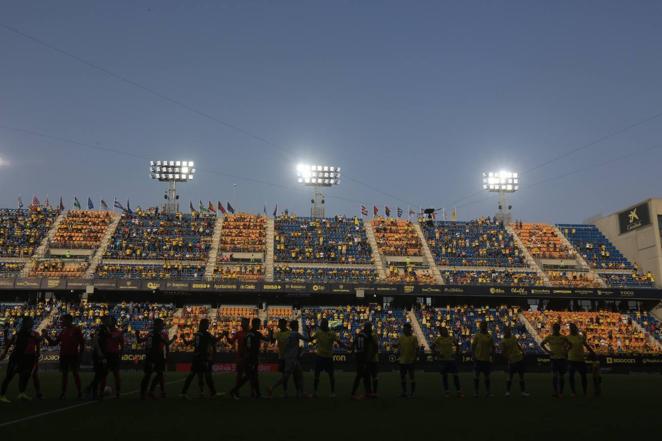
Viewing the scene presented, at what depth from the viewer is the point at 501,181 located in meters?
76.6

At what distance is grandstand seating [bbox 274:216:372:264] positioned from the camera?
2430 inches

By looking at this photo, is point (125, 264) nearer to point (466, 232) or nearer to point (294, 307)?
point (294, 307)

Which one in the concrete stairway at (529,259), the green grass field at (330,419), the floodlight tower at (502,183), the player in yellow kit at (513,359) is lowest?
the green grass field at (330,419)

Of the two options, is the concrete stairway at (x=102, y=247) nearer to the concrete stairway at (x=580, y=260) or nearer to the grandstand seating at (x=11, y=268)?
the grandstand seating at (x=11, y=268)

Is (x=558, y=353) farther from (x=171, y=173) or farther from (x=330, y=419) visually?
(x=171, y=173)

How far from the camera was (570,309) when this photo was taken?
58.9 meters

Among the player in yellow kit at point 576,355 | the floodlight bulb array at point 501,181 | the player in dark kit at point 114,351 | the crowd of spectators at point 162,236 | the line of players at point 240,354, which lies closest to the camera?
the line of players at point 240,354

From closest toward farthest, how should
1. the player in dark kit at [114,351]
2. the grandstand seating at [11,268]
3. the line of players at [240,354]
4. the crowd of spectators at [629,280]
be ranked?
the line of players at [240,354]
the player in dark kit at [114,351]
the grandstand seating at [11,268]
the crowd of spectators at [629,280]

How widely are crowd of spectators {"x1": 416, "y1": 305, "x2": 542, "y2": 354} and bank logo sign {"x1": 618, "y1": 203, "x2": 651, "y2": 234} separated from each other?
2028cm

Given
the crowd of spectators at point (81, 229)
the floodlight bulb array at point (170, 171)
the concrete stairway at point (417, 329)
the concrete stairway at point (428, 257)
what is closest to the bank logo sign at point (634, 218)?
the concrete stairway at point (428, 257)

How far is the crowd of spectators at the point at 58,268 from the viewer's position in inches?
2168

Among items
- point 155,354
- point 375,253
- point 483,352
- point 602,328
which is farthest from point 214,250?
point 483,352

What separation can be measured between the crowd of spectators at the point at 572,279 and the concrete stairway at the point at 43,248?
51.3m

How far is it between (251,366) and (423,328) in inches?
1523
